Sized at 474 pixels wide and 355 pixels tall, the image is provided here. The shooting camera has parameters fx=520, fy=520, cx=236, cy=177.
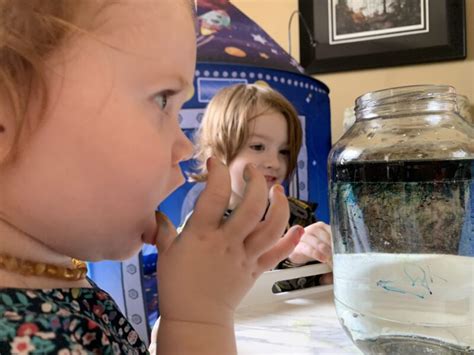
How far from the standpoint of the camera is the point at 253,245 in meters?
0.37

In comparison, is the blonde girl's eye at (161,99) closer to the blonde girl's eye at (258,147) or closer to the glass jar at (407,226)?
the glass jar at (407,226)

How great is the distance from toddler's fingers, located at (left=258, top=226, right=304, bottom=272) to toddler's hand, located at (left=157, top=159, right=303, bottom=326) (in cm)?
1

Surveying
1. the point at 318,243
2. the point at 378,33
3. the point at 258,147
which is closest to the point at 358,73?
the point at 378,33

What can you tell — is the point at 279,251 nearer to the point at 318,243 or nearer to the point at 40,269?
the point at 40,269

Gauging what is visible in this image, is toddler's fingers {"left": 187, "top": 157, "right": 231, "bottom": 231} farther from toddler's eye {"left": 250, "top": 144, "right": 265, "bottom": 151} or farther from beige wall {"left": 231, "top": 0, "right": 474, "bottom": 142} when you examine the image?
beige wall {"left": 231, "top": 0, "right": 474, "bottom": 142}

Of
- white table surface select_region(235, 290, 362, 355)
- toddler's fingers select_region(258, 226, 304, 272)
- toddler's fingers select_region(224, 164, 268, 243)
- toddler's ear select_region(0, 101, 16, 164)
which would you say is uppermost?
toddler's ear select_region(0, 101, 16, 164)

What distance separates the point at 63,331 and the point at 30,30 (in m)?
0.17

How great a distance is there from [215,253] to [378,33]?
1337 mm

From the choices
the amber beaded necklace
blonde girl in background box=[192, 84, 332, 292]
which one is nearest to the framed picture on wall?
blonde girl in background box=[192, 84, 332, 292]

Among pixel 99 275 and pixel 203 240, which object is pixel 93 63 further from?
pixel 99 275

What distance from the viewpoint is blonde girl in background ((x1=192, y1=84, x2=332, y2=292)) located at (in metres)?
1.01

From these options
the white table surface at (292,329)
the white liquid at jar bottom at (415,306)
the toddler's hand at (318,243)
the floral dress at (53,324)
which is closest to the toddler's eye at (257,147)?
the toddler's hand at (318,243)

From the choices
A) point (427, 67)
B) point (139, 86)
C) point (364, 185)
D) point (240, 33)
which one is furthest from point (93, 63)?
point (427, 67)

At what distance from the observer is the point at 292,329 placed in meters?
0.50
